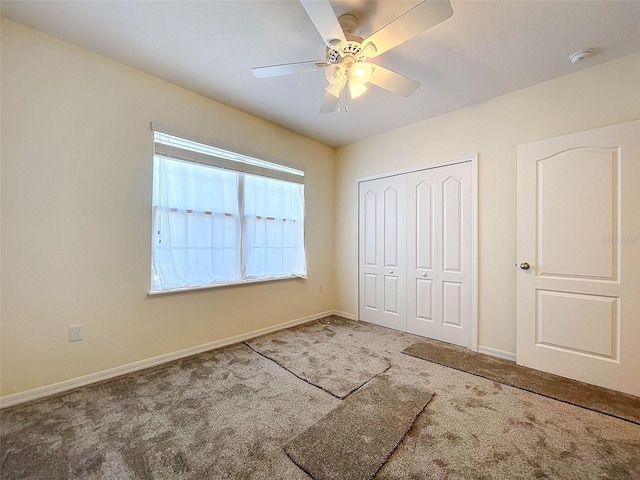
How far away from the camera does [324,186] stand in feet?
13.4

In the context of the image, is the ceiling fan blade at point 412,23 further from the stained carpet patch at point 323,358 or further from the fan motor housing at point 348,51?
the stained carpet patch at point 323,358

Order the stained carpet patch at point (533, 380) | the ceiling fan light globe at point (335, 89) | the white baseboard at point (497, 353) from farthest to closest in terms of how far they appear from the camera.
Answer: the white baseboard at point (497, 353)
the ceiling fan light globe at point (335, 89)
the stained carpet patch at point (533, 380)

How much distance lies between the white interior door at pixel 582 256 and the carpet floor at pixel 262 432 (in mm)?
552

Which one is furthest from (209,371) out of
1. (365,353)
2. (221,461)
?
(365,353)

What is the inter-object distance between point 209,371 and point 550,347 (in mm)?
2999

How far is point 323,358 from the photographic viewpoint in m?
2.60

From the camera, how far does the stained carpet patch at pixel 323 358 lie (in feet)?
7.13

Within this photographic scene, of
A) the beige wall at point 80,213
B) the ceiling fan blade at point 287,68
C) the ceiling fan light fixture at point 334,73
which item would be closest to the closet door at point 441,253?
the ceiling fan light fixture at point 334,73

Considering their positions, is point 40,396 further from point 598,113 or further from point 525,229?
point 598,113

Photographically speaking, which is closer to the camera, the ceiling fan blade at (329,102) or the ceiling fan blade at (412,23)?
the ceiling fan blade at (412,23)

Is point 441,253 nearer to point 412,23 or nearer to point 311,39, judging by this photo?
point 412,23

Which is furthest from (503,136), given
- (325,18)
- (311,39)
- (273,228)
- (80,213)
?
(80,213)

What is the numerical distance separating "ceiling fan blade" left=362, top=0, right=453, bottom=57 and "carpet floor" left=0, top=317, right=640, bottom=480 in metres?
2.27

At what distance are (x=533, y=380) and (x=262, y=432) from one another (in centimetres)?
219
